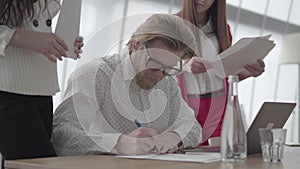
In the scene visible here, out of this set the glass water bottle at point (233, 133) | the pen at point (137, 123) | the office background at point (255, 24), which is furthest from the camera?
the office background at point (255, 24)

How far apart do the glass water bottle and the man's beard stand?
1.25ft

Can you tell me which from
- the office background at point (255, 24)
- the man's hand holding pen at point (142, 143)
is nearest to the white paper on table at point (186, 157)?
the man's hand holding pen at point (142, 143)

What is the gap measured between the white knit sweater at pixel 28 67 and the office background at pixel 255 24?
220 cm

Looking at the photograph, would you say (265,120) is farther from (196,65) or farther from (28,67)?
(28,67)

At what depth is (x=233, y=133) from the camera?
1.61 m

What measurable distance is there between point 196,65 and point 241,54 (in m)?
0.17

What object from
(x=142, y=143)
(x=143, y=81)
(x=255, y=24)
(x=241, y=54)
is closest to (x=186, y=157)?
(x=142, y=143)

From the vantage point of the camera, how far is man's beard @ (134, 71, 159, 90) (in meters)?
1.92

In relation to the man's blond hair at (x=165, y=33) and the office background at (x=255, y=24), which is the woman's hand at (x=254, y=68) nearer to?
the man's blond hair at (x=165, y=33)

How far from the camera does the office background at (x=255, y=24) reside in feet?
14.0

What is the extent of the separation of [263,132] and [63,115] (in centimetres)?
69

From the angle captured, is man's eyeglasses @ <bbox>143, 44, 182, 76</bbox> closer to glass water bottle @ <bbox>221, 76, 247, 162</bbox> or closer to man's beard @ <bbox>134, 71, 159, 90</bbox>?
man's beard @ <bbox>134, 71, 159, 90</bbox>

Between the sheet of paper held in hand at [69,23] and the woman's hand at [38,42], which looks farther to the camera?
the sheet of paper held in hand at [69,23]

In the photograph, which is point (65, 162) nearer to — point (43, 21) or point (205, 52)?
point (43, 21)
